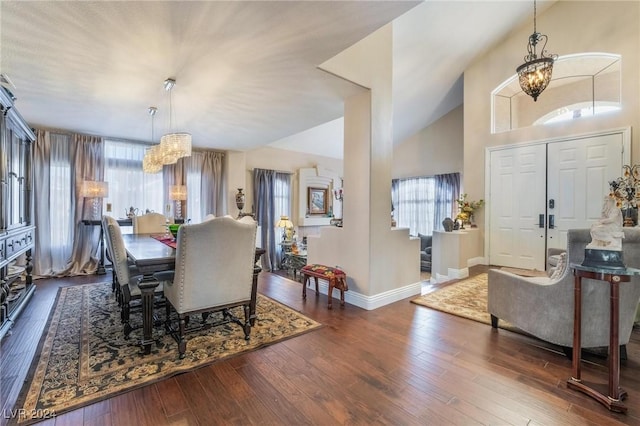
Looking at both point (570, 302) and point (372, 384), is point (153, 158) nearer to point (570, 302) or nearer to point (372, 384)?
point (372, 384)

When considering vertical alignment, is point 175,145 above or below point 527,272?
above

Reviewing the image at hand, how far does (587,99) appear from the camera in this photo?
535 cm

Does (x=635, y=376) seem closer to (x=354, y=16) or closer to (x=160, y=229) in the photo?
(x=354, y=16)

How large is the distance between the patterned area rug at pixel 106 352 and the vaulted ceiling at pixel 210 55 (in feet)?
7.99

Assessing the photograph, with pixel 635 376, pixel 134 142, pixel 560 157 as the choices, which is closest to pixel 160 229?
pixel 134 142

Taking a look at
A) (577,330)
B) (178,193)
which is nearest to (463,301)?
(577,330)

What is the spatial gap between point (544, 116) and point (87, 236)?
29.7 ft

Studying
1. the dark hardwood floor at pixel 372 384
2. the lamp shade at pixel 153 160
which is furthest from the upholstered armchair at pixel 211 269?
the lamp shade at pixel 153 160

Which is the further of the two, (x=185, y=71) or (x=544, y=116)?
(x=544, y=116)

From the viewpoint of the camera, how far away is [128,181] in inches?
216

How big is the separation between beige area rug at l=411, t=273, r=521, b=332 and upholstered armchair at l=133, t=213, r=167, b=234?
3.93 meters

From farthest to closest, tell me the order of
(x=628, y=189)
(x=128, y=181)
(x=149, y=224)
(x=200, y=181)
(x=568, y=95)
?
(x=200, y=181) → (x=568, y=95) → (x=128, y=181) → (x=149, y=224) → (x=628, y=189)

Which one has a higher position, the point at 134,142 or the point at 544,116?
the point at 544,116

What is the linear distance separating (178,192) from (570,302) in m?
5.77
